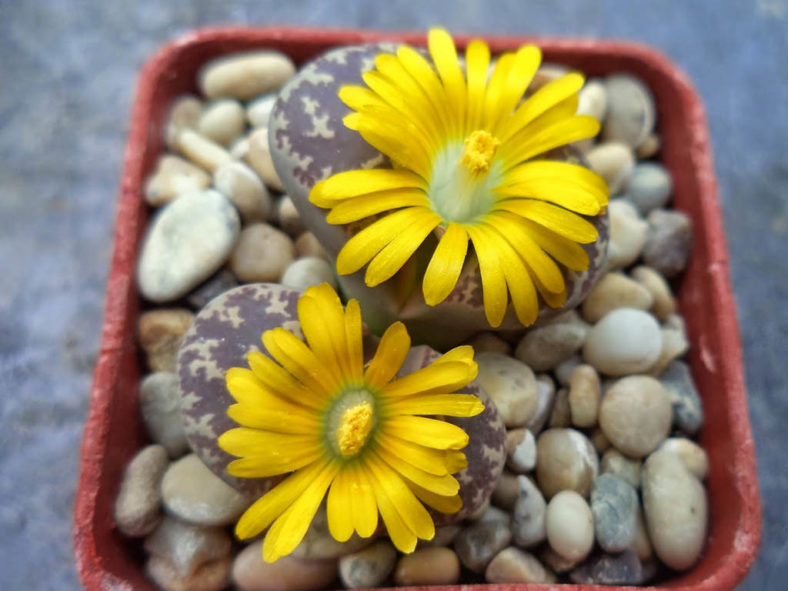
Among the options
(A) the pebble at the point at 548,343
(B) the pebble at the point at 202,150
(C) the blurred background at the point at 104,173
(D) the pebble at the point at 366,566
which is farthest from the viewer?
(C) the blurred background at the point at 104,173

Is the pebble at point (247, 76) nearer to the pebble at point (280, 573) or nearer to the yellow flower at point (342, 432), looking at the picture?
the yellow flower at point (342, 432)

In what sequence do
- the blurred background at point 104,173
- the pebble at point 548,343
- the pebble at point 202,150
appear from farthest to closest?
the blurred background at point 104,173 < the pebble at point 202,150 < the pebble at point 548,343

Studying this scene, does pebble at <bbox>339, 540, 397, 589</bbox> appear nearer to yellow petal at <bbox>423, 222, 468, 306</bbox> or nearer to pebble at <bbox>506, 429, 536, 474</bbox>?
pebble at <bbox>506, 429, 536, 474</bbox>

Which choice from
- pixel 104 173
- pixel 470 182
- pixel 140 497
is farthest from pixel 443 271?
pixel 104 173

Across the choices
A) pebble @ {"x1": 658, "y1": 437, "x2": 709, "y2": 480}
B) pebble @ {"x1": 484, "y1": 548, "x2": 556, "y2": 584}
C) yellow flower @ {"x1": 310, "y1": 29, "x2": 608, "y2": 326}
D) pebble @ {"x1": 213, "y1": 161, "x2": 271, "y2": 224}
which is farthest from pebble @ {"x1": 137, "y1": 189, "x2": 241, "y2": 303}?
pebble @ {"x1": 658, "y1": 437, "x2": 709, "y2": 480}

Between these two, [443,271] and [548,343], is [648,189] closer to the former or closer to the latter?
[548,343]

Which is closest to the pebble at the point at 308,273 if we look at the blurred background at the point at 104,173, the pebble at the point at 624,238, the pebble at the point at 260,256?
the pebble at the point at 260,256

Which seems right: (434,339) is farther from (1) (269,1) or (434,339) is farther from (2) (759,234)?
(1) (269,1)
